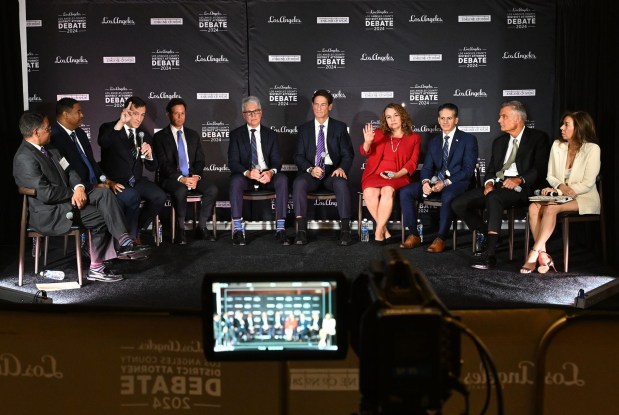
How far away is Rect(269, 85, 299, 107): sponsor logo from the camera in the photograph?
755 centimetres

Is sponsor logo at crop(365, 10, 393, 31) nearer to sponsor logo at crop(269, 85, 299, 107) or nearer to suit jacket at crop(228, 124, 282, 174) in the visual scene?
sponsor logo at crop(269, 85, 299, 107)

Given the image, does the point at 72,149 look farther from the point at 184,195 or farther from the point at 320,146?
the point at 320,146

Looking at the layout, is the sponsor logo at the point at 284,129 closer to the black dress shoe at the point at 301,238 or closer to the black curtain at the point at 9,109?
the black dress shoe at the point at 301,238

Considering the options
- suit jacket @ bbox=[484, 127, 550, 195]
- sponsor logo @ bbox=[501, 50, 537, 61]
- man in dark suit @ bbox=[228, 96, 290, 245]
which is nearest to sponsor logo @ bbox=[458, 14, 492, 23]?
sponsor logo @ bbox=[501, 50, 537, 61]

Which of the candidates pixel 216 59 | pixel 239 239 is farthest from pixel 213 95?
pixel 239 239

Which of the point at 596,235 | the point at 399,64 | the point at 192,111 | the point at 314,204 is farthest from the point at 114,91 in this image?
the point at 596,235

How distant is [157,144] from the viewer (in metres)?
6.91

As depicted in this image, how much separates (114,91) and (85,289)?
3142 mm

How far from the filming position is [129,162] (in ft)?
20.6

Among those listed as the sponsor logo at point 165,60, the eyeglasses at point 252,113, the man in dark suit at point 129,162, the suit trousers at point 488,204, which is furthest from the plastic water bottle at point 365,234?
the sponsor logo at point 165,60

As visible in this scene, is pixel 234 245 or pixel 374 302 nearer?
pixel 374 302

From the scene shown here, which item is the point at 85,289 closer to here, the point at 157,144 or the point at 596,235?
the point at 157,144

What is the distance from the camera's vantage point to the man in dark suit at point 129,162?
616cm

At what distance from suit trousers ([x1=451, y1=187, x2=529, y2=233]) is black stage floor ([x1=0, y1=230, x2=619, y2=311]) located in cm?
31
